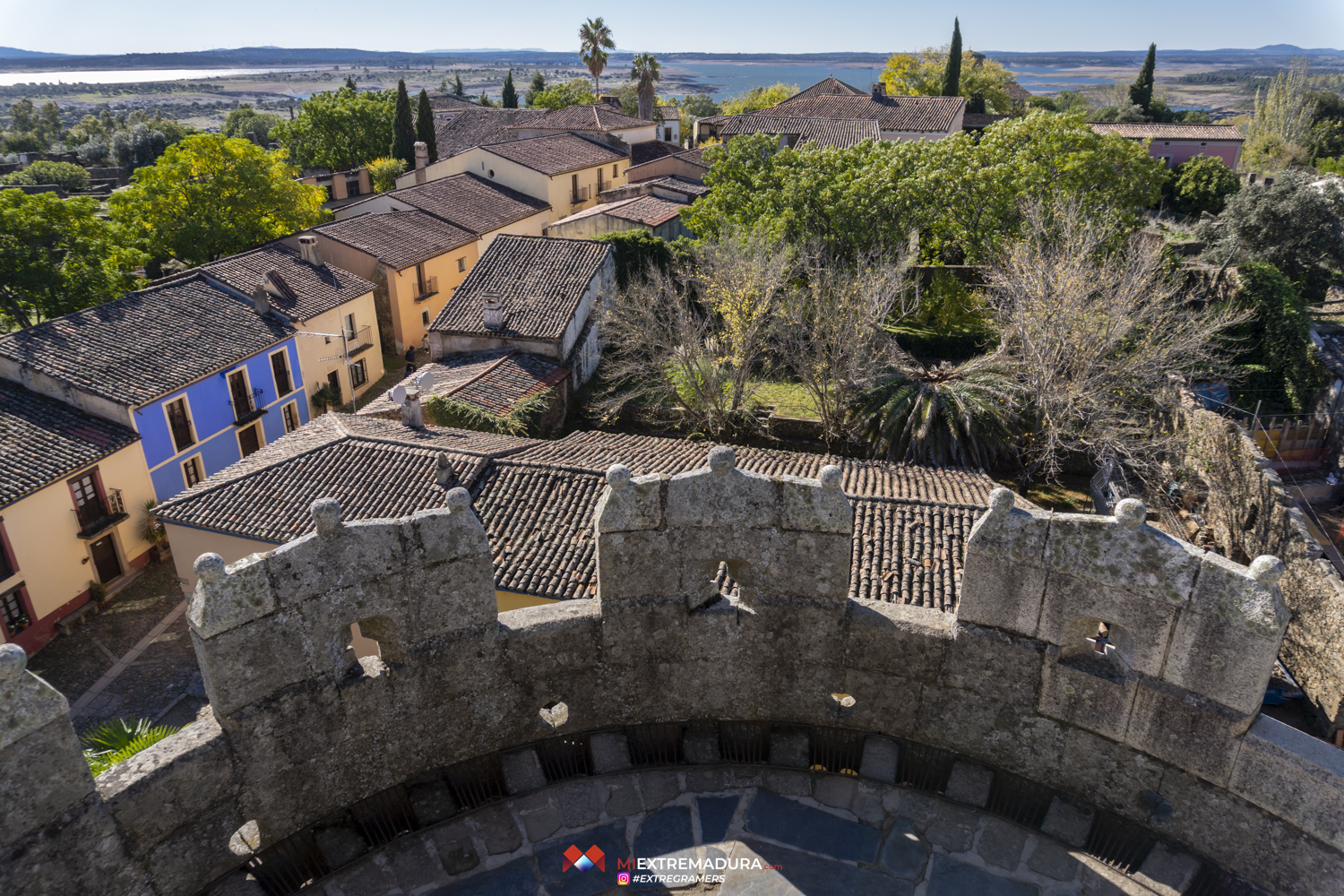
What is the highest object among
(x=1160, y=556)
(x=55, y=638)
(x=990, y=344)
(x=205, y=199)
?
(x=1160, y=556)

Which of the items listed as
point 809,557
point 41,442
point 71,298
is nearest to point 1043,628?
point 809,557

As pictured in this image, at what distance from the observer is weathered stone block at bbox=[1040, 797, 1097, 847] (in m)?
6.70

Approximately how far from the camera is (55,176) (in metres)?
67.0

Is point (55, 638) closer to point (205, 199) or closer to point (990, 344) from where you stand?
point (205, 199)

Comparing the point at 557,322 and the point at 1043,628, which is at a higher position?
the point at 1043,628

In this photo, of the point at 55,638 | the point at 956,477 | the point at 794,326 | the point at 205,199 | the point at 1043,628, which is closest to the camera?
the point at 1043,628

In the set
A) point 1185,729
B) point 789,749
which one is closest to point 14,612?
point 789,749

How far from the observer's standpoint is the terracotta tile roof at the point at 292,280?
3120 cm

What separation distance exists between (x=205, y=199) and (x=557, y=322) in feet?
60.3

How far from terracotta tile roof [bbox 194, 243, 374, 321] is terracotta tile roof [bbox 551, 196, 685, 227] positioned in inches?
467

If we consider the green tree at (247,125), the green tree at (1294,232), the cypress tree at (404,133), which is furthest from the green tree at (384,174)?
the green tree at (1294,232)

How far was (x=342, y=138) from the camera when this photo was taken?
61.6m

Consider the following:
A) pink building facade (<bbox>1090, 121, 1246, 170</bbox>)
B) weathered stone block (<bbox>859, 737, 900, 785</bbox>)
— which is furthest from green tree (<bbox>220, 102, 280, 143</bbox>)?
weathered stone block (<bbox>859, 737, 900, 785</bbox>)

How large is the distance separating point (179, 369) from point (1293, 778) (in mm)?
27976
